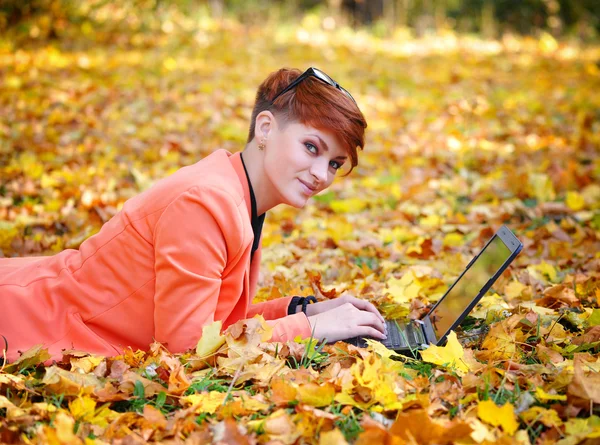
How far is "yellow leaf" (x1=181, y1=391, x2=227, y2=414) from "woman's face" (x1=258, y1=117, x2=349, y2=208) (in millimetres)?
716

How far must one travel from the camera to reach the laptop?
86.3 inches

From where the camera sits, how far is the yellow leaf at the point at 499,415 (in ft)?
5.38

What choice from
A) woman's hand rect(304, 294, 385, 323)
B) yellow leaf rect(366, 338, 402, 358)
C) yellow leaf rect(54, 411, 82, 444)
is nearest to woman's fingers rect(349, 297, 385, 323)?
woman's hand rect(304, 294, 385, 323)

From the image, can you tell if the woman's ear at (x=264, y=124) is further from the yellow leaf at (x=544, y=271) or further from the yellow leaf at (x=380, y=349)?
the yellow leaf at (x=544, y=271)

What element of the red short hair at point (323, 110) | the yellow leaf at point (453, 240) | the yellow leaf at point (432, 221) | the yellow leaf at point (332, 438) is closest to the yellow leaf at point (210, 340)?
the yellow leaf at point (332, 438)

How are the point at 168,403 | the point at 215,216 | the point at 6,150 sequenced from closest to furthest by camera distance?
1. the point at 168,403
2. the point at 215,216
3. the point at 6,150

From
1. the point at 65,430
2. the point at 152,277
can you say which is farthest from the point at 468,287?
the point at 65,430

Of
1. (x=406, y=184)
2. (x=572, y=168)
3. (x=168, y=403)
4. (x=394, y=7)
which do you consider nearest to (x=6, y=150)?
(x=406, y=184)

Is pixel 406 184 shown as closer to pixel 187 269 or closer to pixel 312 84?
pixel 312 84

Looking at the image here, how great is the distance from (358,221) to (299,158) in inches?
86.2

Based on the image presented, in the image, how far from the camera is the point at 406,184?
504cm

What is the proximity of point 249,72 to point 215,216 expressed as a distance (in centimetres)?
619

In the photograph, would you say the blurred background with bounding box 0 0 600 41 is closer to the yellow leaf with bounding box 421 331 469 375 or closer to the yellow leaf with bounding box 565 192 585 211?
the yellow leaf with bounding box 565 192 585 211

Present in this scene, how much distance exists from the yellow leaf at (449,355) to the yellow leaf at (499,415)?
0.34 metres
